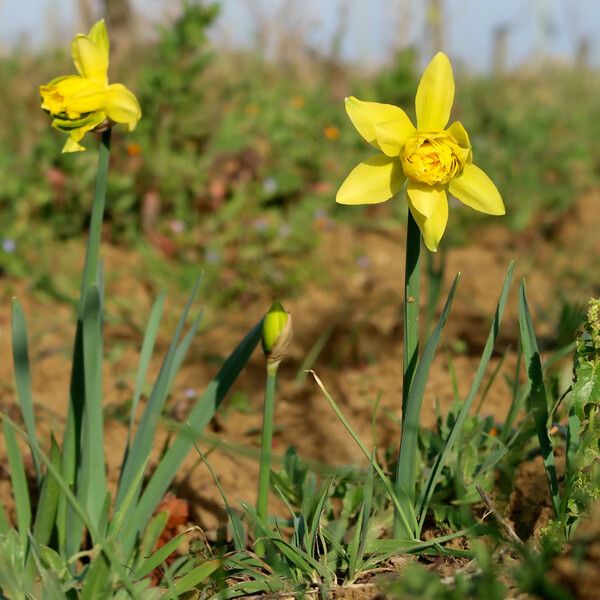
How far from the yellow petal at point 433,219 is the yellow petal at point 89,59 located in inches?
20.0

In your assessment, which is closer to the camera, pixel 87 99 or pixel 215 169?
pixel 87 99

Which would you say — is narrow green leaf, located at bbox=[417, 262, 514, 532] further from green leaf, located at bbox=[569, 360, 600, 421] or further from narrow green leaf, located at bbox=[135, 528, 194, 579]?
narrow green leaf, located at bbox=[135, 528, 194, 579]

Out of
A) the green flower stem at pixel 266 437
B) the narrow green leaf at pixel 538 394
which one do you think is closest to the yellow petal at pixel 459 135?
the narrow green leaf at pixel 538 394

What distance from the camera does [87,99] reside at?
3.98ft

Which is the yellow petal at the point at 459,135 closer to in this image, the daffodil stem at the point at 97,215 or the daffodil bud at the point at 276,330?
the daffodil bud at the point at 276,330

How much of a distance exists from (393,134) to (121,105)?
410 mm

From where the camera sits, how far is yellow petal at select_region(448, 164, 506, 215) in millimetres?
1151

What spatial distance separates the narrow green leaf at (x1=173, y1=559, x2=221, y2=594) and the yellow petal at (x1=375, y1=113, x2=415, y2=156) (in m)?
0.62

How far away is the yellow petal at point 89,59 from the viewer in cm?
125

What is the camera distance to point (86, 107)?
1215 mm

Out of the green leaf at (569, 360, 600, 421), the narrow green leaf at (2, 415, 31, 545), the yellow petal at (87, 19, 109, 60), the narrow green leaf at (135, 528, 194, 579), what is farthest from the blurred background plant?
the green leaf at (569, 360, 600, 421)

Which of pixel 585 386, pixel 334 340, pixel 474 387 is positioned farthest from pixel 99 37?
pixel 334 340

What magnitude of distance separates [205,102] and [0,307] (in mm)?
1650

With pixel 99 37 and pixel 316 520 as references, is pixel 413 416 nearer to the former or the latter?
pixel 316 520
